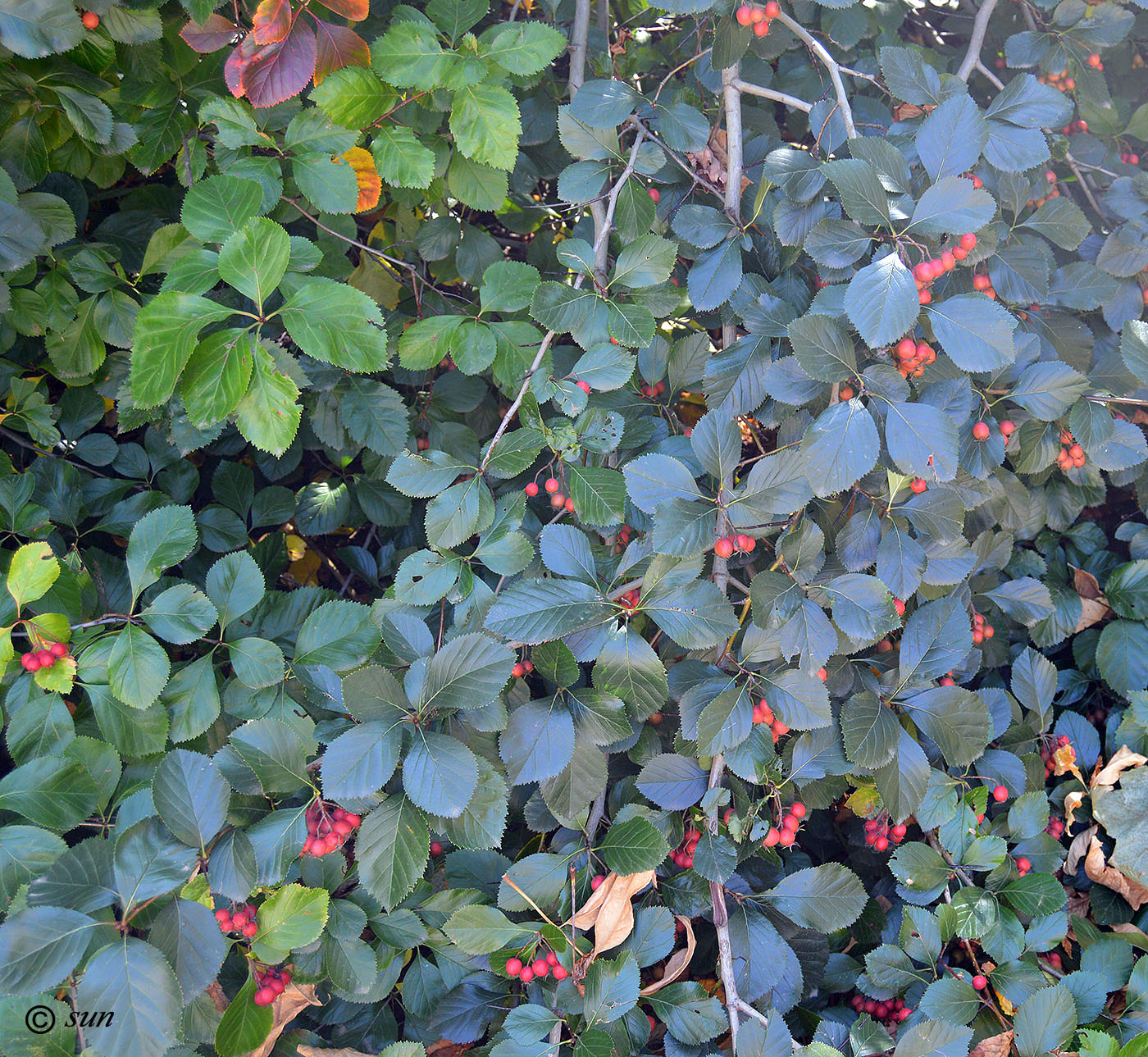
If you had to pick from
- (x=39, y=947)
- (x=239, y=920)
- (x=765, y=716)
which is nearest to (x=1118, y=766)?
(x=765, y=716)

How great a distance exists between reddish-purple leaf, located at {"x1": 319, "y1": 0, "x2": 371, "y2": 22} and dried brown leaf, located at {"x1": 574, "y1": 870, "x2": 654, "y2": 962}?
156cm

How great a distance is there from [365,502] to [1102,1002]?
178 cm

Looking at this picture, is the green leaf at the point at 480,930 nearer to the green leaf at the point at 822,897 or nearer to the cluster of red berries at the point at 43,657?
the green leaf at the point at 822,897

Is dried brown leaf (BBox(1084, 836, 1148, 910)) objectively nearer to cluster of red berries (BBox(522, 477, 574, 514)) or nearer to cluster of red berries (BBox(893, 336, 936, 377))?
cluster of red berries (BBox(893, 336, 936, 377))

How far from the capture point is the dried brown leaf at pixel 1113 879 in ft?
5.63

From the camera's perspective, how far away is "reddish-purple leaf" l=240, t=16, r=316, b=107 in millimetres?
1396

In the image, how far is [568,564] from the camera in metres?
1.28

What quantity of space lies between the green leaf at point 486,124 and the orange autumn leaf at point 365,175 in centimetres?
29

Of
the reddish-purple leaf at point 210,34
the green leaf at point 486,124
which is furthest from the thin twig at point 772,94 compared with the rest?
the reddish-purple leaf at point 210,34

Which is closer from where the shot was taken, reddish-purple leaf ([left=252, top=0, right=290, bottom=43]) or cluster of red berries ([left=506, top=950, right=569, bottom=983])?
cluster of red berries ([left=506, top=950, right=569, bottom=983])

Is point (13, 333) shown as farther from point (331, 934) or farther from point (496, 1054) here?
point (496, 1054)

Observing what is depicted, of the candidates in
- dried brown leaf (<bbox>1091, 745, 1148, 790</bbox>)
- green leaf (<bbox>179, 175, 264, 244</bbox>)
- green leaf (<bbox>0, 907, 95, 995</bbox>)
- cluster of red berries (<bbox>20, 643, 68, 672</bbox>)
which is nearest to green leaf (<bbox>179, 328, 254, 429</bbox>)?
green leaf (<bbox>179, 175, 264, 244</bbox>)

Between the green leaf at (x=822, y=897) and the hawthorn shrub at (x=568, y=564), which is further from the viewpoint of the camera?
the green leaf at (x=822, y=897)

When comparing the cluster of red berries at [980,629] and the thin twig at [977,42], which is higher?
the thin twig at [977,42]
